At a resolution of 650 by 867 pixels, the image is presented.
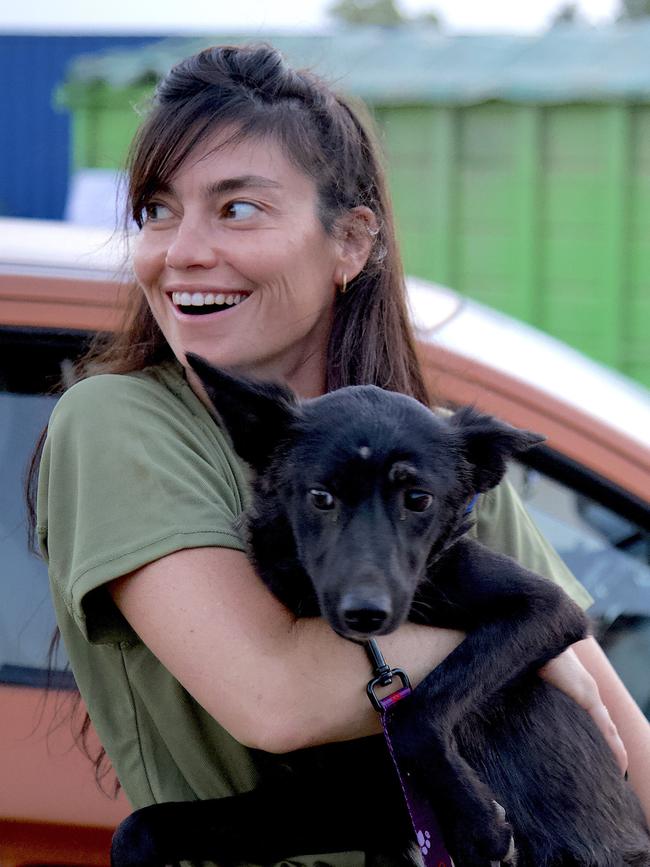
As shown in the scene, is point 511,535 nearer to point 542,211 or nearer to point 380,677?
point 380,677

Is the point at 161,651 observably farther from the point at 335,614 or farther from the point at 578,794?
the point at 578,794

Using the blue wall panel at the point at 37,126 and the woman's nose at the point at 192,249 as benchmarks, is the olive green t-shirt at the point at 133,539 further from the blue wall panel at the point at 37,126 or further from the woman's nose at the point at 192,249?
the blue wall panel at the point at 37,126

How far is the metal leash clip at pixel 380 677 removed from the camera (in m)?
1.92

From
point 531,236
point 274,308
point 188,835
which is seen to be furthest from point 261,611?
point 531,236

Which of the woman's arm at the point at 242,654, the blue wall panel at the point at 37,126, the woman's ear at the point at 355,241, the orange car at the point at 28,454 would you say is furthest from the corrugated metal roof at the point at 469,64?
the woman's arm at the point at 242,654

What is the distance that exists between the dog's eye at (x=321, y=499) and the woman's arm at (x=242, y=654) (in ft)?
0.65

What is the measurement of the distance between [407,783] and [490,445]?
0.62m

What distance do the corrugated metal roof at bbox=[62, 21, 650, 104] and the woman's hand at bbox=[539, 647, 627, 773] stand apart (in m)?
6.76

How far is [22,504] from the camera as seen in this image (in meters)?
2.72

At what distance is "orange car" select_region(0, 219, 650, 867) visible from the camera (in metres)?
2.52

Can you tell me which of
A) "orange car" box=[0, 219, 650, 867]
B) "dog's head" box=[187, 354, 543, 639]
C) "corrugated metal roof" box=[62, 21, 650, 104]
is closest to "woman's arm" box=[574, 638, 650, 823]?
"dog's head" box=[187, 354, 543, 639]

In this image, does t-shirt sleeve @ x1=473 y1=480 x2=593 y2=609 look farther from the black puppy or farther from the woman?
the black puppy

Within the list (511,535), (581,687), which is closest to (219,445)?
(511,535)

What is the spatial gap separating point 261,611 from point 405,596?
236 mm
